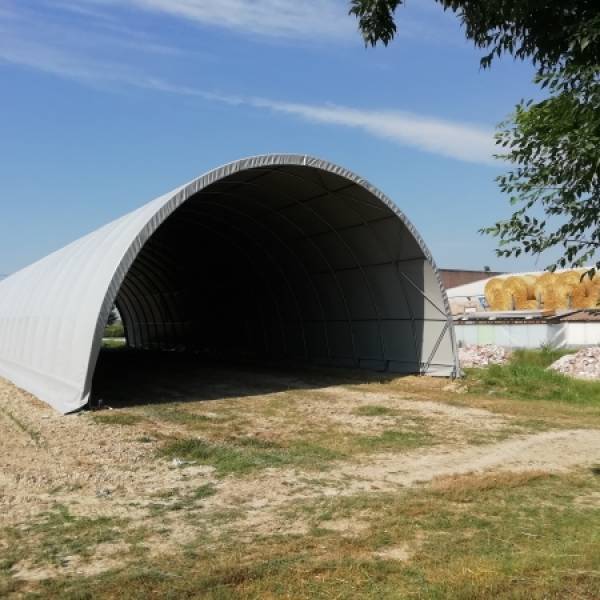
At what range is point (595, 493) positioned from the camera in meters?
8.08

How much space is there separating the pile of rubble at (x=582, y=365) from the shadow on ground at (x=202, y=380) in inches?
199

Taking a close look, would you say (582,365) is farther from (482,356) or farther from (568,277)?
(568,277)

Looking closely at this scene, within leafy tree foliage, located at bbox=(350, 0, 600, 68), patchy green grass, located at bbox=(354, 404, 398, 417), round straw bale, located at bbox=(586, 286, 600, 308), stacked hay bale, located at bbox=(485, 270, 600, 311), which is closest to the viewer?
leafy tree foliage, located at bbox=(350, 0, 600, 68)

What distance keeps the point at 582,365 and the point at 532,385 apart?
3.80m

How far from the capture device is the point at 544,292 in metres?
31.4

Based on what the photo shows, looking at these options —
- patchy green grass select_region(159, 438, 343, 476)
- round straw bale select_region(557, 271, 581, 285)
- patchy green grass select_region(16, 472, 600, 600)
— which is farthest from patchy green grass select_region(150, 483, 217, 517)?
round straw bale select_region(557, 271, 581, 285)

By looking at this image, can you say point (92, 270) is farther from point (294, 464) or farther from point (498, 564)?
point (498, 564)

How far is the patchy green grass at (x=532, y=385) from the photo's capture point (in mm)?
16766

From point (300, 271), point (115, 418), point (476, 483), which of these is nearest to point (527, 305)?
point (300, 271)

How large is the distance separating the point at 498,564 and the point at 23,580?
371 cm

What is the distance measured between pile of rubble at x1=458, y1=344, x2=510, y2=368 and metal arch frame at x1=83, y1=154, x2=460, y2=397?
170 inches

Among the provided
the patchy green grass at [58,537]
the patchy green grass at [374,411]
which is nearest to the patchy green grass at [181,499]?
the patchy green grass at [58,537]

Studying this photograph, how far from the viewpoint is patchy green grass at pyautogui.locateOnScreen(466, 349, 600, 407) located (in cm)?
1677

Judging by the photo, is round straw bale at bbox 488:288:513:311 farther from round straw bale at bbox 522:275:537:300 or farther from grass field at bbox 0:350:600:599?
grass field at bbox 0:350:600:599
